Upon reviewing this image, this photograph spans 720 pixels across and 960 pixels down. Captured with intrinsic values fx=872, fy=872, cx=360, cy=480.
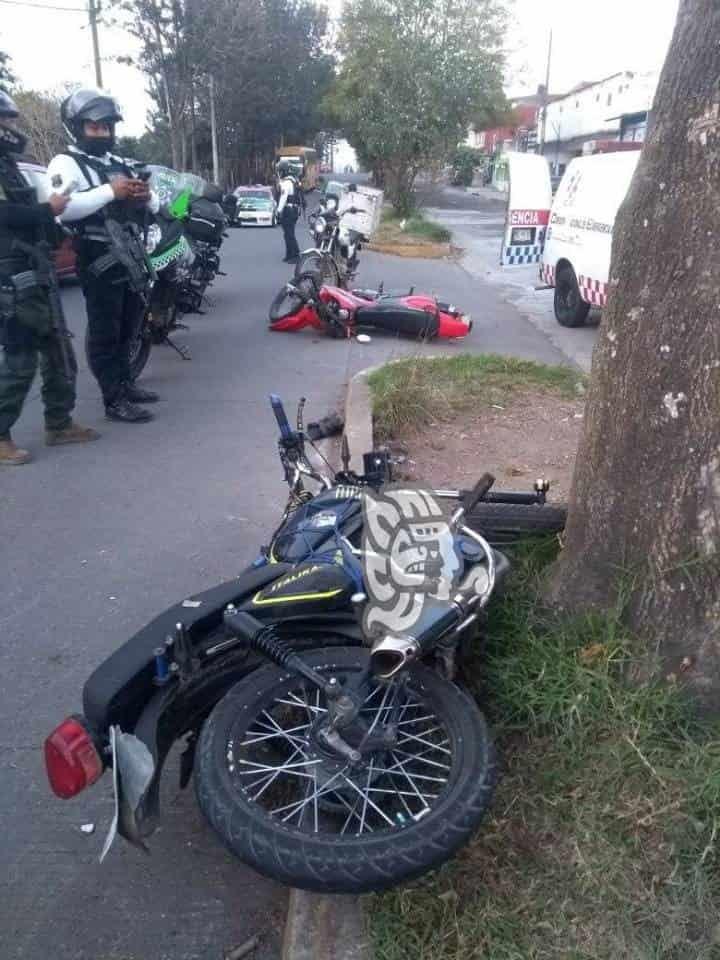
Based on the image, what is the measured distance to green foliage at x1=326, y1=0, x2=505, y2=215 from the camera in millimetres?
22422

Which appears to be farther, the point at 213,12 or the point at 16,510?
the point at 213,12

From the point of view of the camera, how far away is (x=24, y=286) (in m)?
5.29

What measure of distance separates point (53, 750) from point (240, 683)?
494 mm

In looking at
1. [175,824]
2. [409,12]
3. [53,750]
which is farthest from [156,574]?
[409,12]

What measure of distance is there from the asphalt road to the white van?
1026mm

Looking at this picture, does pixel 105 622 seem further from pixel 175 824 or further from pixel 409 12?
pixel 409 12

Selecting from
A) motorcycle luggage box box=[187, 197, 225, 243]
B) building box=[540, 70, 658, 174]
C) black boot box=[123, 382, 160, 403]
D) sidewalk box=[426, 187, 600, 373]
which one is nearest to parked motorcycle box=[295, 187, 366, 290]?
motorcycle luggage box box=[187, 197, 225, 243]

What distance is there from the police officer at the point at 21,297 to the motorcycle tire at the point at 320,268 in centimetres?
429

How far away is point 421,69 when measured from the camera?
22.5m

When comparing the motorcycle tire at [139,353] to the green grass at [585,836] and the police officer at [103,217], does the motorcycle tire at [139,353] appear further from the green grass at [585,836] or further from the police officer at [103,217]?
the green grass at [585,836]

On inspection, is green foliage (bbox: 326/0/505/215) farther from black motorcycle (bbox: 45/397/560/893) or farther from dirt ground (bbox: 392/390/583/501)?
black motorcycle (bbox: 45/397/560/893)

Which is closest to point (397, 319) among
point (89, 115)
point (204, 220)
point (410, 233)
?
point (204, 220)

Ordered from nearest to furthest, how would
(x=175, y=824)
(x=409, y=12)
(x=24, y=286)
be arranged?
(x=175, y=824) → (x=24, y=286) → (x=409, y=12)

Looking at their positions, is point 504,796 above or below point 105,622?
above
